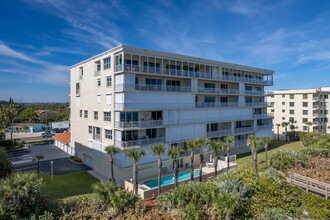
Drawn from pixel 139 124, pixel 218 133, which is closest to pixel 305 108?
pixel 218 133

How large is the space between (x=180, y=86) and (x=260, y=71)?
75.6ft

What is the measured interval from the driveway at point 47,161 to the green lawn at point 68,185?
2378 mm

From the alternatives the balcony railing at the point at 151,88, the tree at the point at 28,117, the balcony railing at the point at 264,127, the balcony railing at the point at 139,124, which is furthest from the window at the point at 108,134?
the tree at the point at 28,117

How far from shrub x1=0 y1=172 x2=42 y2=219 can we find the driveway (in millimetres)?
17337

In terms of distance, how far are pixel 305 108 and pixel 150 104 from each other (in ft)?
181

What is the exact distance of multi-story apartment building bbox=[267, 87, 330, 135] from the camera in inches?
2359

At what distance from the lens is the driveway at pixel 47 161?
31.7 metres

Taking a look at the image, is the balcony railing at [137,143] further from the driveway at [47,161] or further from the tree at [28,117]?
the tree at [28,117]

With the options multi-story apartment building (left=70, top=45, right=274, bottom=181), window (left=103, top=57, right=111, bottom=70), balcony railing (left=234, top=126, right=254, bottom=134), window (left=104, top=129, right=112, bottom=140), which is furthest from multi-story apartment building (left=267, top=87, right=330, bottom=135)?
window (left=104, top=129, right=112, bottom=140)

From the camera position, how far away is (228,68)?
126 feet

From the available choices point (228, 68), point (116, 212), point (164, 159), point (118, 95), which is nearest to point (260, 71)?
point (228, 68)

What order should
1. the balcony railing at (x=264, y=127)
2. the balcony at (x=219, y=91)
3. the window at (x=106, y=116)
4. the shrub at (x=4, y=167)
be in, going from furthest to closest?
1. the balcony railing at (x=264, y=127)
2. the balcony at (x=219, y=91)
3. the window at (x=106, y=116)
4. the shrub at (x=4, y=167)

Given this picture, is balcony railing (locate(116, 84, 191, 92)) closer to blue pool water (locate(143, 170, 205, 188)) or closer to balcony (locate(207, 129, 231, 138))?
balcony (locate(207, 129, 231, 138))

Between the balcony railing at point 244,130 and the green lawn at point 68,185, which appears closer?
the green lawn at point 68,185
